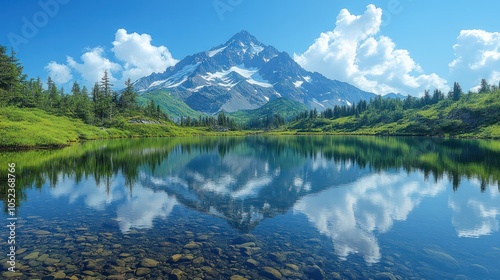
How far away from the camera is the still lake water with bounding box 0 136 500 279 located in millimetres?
15852

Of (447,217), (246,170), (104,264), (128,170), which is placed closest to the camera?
(104,264)

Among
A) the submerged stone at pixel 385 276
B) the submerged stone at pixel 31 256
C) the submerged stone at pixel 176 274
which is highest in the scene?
the submerged stone at pixel 31 256

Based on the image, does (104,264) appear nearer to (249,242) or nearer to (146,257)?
(146,257)

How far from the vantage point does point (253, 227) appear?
23.2 meters

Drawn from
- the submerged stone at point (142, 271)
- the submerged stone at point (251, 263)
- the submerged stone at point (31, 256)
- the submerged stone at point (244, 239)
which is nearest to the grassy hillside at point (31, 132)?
the submerged stone at point (31, 256)

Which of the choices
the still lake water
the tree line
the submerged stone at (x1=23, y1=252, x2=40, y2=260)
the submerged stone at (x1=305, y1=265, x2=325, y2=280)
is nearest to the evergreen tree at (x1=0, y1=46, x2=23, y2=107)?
the tree line

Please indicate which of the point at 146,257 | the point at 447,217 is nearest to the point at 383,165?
the point at 447,217

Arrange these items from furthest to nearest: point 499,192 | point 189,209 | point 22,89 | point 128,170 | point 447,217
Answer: point 22,89 < point 128,170 < point 499,192 < point 189,209 < point 447,217

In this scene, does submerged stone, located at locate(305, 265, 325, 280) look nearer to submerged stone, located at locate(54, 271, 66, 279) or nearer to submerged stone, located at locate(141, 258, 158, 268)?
submerged stone, located at locate(141, 258, 158, 268)

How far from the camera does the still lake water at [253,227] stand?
1585 centimetres

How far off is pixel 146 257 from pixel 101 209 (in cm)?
1268

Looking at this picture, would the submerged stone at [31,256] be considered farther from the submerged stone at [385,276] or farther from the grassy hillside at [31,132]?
the grassy hillside at [31,132]

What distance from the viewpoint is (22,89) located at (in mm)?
140375

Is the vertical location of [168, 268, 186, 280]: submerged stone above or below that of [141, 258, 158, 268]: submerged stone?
below
